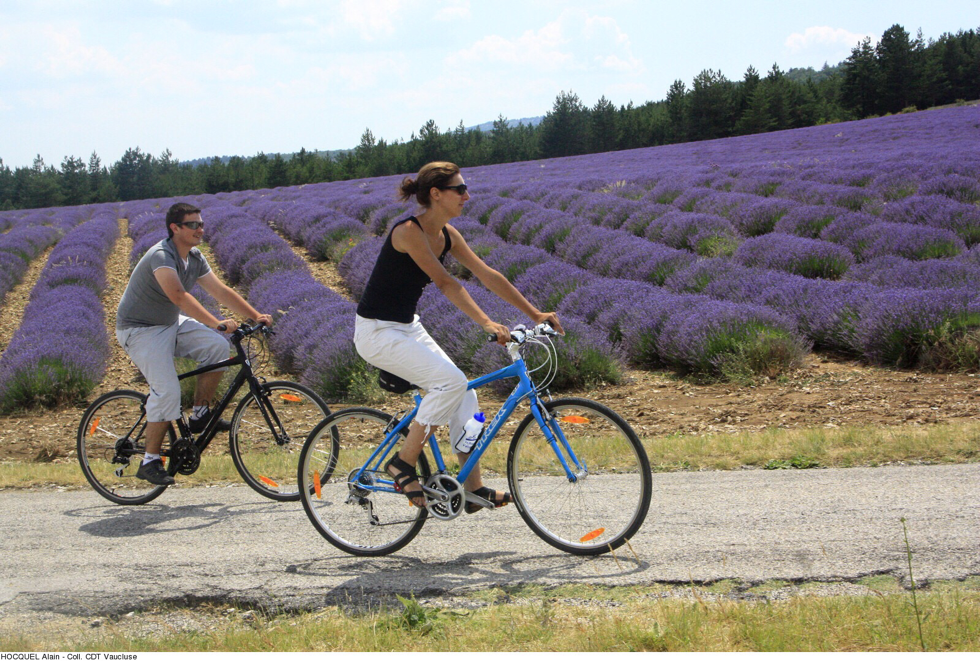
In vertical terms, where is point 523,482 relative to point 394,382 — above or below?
below

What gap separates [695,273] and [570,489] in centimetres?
670

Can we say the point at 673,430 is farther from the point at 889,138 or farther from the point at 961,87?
the point at 961,87

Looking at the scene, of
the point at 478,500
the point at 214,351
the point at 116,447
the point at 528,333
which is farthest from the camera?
the point at 116,447

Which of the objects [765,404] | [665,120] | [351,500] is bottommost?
[765,404]

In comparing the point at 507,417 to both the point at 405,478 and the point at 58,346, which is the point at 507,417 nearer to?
the point at 405,478

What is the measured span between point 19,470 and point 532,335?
4.40 meters

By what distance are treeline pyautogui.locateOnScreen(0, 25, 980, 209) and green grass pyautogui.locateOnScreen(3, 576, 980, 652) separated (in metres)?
52.8

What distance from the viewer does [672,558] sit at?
3312 millimetres

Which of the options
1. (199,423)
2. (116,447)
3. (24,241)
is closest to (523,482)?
(199,423)

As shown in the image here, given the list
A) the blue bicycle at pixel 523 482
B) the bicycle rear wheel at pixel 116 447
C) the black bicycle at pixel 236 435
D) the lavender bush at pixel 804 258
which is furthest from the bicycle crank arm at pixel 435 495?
the lavender bush at pixel 804 258

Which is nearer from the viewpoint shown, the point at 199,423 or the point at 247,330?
the point at 247,330

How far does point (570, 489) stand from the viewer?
355cm

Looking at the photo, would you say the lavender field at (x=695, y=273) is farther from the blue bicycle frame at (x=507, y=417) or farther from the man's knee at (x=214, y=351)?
the blue bicycle frame at (x=507, y=417)

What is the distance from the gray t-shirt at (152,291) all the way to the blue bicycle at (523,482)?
1442 millimetres
